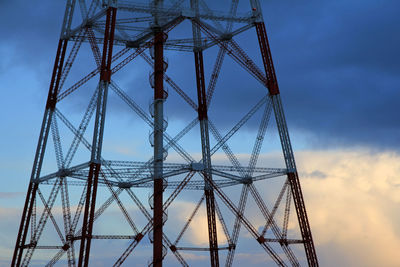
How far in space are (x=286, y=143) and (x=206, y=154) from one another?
760 centimetres

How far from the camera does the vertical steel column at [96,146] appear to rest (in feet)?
124

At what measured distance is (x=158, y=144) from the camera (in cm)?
4728

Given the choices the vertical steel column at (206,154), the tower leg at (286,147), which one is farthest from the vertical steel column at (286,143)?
the vertical steel column at (206,154)

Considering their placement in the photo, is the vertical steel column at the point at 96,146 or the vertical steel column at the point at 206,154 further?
the vertical steel column at the point at 206,154

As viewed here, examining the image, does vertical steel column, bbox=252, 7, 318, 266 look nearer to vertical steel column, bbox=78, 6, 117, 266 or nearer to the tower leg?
the tower leg

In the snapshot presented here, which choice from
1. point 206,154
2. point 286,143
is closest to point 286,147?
point 286,143

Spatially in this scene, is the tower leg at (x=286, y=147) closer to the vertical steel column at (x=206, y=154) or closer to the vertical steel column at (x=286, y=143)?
the vertical steel column at (x=286, y=143)

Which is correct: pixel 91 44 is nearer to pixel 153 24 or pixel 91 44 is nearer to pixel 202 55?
pixel 153 24

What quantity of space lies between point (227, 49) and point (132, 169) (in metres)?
14.1

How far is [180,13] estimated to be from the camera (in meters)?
47.0

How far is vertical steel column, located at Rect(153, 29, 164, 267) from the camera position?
4478cm

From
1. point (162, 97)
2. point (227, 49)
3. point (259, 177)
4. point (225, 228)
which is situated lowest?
point (225, 228)

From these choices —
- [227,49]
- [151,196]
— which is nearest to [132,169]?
[151,196]

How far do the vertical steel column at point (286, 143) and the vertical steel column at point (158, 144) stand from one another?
8980 millimetres
